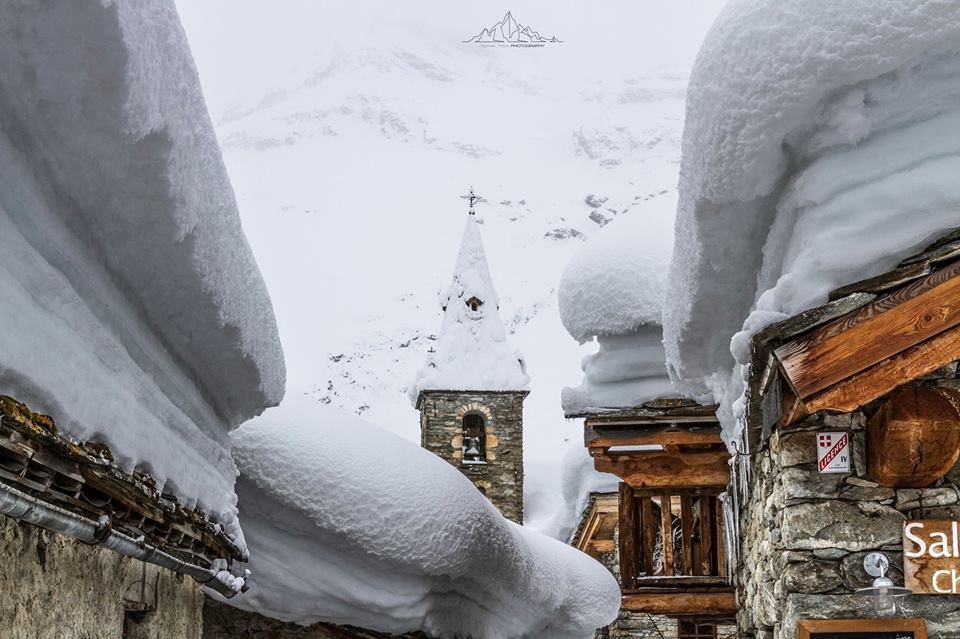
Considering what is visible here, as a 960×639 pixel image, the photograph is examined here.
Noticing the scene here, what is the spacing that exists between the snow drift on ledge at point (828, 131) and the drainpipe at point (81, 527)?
7.99 ft

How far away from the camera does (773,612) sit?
198 inches

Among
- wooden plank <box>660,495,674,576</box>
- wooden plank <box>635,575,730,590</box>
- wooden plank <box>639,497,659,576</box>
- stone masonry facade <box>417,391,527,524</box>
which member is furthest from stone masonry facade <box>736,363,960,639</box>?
stone masonry facade <box>417,391,527,524</box>

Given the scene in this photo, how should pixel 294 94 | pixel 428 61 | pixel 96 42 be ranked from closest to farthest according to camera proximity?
pixel 96 42
pixel 294 94
pixel 428 61

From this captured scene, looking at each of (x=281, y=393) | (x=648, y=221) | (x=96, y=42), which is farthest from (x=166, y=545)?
(x=648, y=221)

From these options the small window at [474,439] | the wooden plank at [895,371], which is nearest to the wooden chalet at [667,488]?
the wooden plank at [895,371]

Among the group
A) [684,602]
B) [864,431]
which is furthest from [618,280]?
[864,431]

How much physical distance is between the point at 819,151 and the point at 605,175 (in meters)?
117

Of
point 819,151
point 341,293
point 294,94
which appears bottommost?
point 819,151

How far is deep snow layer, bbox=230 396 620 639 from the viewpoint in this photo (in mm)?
6145

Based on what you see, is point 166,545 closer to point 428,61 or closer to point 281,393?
point 281,393

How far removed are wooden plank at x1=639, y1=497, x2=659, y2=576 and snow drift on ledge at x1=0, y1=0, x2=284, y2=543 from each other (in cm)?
670

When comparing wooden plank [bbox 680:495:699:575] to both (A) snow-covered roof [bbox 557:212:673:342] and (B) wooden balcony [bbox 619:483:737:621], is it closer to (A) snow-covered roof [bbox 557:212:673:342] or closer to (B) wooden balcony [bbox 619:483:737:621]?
(B) wooden balcony [bbox 619:483:737:621]

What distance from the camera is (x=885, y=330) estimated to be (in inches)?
177

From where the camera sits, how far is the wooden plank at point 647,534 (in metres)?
10.5
